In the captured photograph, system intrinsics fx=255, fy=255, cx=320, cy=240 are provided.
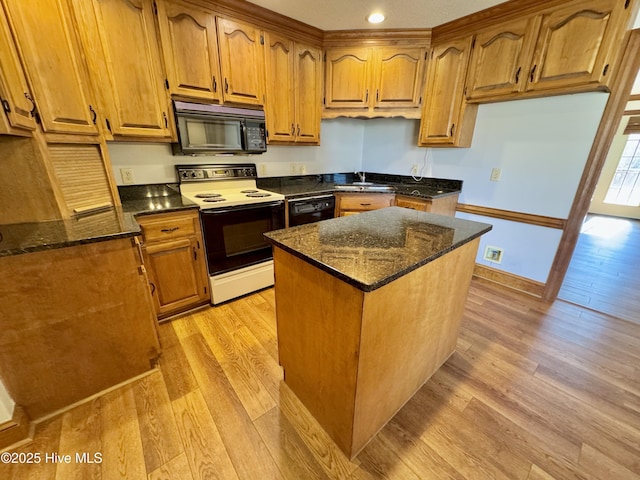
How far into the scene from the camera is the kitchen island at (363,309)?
37.5 inches

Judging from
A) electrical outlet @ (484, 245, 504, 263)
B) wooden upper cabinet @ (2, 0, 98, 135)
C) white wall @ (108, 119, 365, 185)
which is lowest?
electrical outlet @ (484, 245, 504, 263)

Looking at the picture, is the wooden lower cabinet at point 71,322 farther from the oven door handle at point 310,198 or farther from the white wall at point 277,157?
the oven door handle at point 310,198

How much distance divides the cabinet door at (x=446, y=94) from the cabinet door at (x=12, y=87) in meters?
3.04

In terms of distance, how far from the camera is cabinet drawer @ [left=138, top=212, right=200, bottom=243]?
1805mm

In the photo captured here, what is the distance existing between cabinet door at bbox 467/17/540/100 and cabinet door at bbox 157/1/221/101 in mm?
2287

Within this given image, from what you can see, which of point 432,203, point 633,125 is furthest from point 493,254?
point 633,125

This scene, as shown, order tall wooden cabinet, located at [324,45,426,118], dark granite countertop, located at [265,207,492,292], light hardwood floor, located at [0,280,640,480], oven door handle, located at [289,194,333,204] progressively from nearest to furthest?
1. dark granite countertop, located at [265,207,492,292]
2. light hardwood floor, located at [0,280,640,480]
3. oven door handle, located at [289,194,333,204]
4. tall wooden cabinet, located at [324,45,426,118]

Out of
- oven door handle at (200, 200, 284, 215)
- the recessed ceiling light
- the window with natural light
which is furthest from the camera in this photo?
the window with natural light

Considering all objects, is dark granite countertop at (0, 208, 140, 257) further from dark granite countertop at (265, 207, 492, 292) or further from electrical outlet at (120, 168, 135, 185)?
dark granite countertop at (265, 207, 492, 292)

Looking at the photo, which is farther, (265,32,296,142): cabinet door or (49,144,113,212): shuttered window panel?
(265,32,296,142): cabinet door

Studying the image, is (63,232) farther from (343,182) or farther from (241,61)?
(343,182)


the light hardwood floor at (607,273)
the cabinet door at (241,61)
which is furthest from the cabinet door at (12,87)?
the light hardwood floor at (607,273)

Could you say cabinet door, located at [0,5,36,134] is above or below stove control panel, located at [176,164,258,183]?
above

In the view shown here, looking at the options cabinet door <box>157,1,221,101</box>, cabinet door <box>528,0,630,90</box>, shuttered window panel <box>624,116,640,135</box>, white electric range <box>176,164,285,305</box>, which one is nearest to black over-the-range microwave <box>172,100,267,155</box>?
cabinet door <box>157,1,221,101</box>
